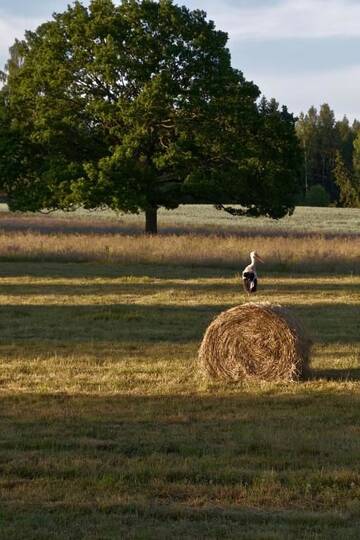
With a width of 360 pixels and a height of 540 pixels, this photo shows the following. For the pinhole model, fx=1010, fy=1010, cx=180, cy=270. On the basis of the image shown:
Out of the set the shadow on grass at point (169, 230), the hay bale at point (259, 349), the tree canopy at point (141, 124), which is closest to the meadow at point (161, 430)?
the hay bale at point (259, 349)

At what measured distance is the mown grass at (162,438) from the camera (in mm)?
7020

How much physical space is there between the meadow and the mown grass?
2 centimetres

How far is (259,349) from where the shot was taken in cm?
1252

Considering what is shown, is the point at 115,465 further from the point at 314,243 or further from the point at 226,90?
the point at 226,90

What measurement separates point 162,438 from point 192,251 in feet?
75.8

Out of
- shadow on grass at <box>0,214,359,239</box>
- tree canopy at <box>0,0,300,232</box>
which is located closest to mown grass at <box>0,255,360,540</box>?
tree canopy at <box>0,0,300,232</box>

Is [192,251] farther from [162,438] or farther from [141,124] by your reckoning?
[162,438]

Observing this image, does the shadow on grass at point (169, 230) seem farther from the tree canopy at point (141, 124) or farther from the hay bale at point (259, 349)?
the hay bale at point (259, 349)

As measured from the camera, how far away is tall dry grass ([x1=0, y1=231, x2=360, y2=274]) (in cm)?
3105

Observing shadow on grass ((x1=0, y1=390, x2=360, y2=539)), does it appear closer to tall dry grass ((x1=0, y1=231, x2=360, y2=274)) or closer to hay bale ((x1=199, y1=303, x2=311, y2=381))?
hay bale ((x1=199, y1=303, x2=311, y2=381))

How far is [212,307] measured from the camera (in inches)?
814

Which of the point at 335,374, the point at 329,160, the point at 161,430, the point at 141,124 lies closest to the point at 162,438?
the point at 161,430

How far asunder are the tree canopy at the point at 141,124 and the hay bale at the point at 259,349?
24534 mm

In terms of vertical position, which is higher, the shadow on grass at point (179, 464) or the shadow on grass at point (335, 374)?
the shadow on grass at point (335, 374)
